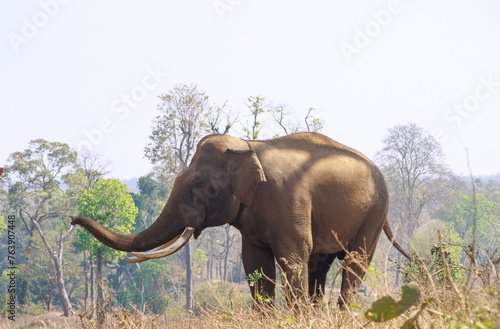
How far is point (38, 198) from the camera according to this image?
41719mm

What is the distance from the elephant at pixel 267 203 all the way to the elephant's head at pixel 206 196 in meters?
0.01

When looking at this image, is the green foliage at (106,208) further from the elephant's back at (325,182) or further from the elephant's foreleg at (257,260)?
the elephant's back at (325,182)

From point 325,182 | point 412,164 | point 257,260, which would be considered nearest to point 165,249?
point 257,260

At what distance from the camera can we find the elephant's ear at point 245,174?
6539 millimetres

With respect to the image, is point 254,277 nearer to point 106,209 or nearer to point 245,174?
point 245,174

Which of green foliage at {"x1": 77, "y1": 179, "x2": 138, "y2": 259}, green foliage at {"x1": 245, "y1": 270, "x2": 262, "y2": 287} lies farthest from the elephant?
green foliage at {"x1": 77, "y1": 179, "x2": 138, "y2": 259}

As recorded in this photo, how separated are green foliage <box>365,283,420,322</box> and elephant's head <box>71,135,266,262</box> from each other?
13.0 feet

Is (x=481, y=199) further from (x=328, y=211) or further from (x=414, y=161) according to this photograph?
(x=328, y=211)

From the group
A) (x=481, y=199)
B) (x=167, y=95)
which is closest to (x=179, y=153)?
(x=167, y=95)

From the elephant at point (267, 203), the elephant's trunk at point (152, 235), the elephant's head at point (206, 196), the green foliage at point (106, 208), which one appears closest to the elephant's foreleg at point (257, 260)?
the elephant at point (267, 203)

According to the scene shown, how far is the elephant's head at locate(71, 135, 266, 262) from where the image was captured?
657cm

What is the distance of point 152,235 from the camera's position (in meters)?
6.55

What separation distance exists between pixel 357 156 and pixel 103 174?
37.9 metres

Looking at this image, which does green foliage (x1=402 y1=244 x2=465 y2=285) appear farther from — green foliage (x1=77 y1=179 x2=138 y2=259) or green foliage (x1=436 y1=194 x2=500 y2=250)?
green foliage (x1=436 y1=194 x2=500 y2=250)
